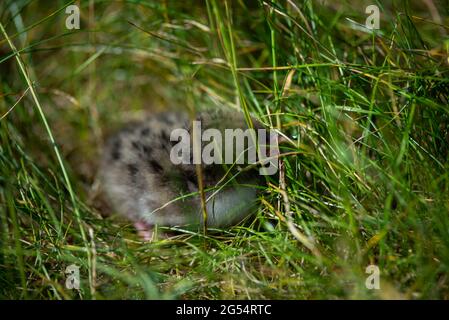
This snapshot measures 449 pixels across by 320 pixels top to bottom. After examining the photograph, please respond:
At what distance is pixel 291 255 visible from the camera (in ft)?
6.12

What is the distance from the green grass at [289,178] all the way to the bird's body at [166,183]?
0.08m

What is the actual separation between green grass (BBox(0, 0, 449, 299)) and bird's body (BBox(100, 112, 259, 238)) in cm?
8

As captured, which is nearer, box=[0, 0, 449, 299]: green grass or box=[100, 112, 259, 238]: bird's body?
box=[0, 0, 449, 299]: green grass

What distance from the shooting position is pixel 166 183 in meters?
2.27

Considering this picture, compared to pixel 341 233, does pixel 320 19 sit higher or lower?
higher

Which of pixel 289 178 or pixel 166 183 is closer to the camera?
pixel 289 178

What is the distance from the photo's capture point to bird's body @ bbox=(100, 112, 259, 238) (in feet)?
7.05

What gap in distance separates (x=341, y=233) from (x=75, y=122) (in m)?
2.05

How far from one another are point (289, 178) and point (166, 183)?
0.55 meters

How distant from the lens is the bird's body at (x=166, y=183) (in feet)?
7.05
